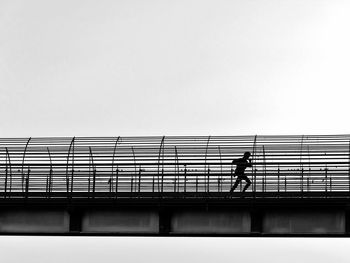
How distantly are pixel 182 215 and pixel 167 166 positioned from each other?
513cm

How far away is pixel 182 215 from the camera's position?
42.8 meters

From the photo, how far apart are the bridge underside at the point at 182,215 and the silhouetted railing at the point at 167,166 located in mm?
980

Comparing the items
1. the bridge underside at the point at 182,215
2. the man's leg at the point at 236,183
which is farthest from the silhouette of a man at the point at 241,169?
the bridge underside at the point at 182,215

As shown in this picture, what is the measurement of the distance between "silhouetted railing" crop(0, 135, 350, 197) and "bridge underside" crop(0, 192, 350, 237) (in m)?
0.98

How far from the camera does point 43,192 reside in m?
Result: 46.6

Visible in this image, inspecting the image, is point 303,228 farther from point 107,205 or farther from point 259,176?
point 107,205

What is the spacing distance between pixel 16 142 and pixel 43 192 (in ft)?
13.2

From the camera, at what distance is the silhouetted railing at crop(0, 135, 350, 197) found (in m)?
45.0

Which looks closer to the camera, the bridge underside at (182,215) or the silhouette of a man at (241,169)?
the bridge underside at (182,215)

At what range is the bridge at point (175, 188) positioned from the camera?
42156mm

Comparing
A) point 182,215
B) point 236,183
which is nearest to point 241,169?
point 236,183

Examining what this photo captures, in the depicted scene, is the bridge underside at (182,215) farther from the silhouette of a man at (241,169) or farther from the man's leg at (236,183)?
the silhouette of a man at (241,169)

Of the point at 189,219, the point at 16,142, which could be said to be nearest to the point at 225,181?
the point at 189,219

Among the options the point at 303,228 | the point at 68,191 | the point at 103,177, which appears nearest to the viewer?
the point at 303,228
